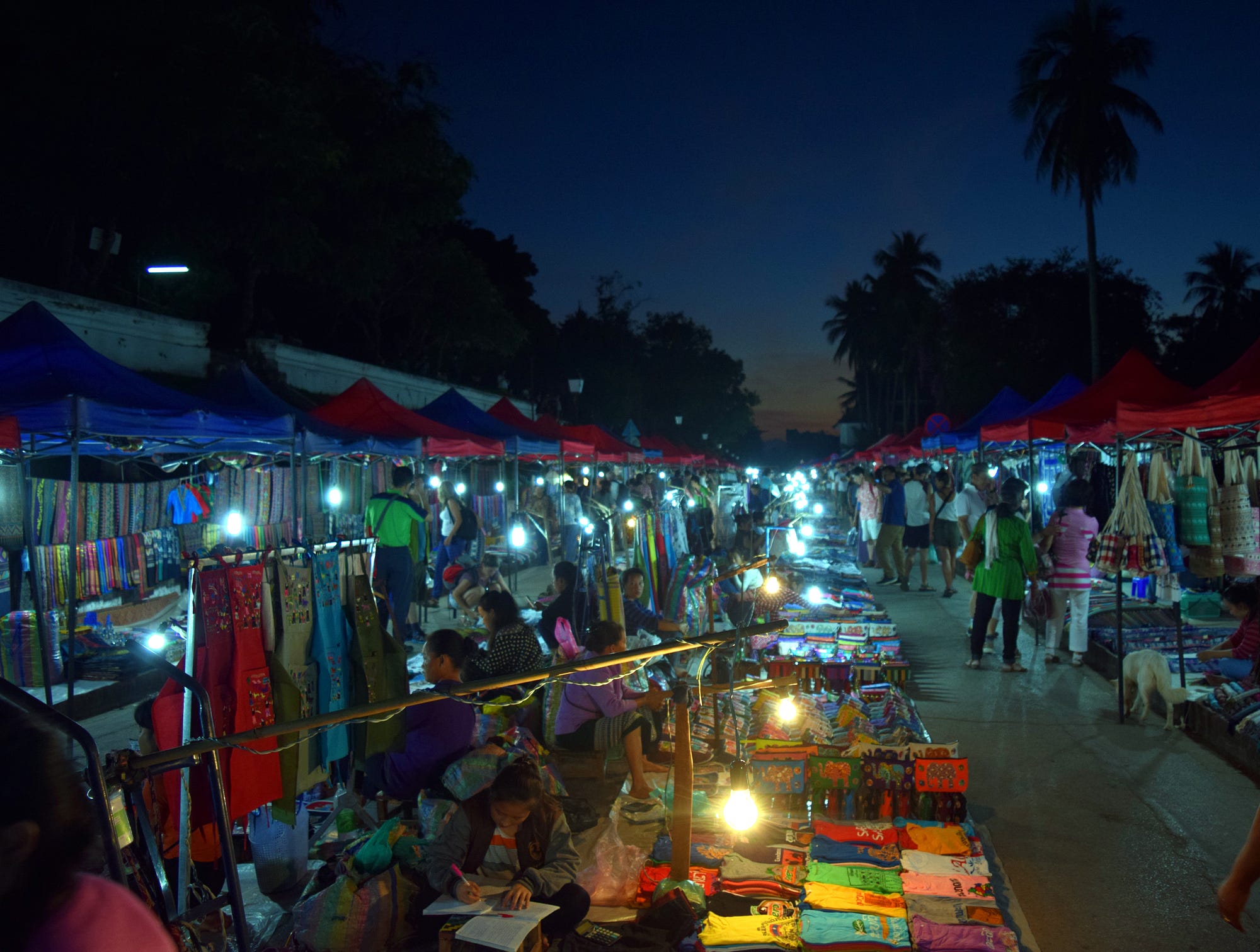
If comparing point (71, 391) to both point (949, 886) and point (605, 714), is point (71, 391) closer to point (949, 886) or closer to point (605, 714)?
point (605, 714)

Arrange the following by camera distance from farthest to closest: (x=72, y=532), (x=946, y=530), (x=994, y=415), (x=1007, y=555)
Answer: (x=946, y=530)
(x=994, y=415)
(x=1007, y=555)
(x=72, y=532)

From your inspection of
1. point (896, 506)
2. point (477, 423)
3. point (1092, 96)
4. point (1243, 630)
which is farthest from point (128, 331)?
point (1092, 96)

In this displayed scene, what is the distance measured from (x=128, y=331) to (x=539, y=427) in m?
6.21

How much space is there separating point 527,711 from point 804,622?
12.5 ft

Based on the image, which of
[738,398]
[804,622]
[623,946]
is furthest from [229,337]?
[738,398]

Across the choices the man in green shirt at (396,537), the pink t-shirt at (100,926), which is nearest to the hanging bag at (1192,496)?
the man in green shirt at (396,537)

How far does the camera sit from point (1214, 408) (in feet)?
18.0

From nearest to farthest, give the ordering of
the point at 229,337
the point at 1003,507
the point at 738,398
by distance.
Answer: the point at 1003,507 → the point at 229,337 → the point at 738,398

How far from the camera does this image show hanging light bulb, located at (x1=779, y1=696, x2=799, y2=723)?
5266 mm

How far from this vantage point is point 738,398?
208ft

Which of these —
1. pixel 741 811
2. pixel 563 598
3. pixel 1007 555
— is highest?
pixel 1007 555

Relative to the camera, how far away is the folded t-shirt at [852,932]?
340cm

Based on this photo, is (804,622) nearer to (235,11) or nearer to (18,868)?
(18,868)

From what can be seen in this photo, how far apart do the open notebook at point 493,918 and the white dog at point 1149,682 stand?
515 cm
